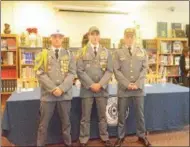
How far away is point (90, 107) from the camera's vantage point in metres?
2.82

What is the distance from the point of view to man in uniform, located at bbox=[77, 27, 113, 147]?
9.09ft

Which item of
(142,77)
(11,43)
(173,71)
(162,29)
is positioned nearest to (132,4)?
(162,29)

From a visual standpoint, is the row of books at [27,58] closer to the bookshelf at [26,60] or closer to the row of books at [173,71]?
the bookshelf at [26,60]

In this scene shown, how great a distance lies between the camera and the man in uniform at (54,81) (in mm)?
2625

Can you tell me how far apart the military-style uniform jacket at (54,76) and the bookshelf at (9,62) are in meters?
3.04

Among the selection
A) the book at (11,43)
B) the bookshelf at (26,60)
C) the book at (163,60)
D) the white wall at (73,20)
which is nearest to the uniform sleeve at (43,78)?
the bookshelf at (26,60)

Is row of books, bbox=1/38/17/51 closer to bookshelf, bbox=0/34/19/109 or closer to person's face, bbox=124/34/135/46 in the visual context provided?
bookshelf, bbox=0/34/19/109

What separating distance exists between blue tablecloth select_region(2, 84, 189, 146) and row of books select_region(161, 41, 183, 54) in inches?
115

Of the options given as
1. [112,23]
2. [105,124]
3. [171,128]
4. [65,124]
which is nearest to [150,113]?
[171,128]

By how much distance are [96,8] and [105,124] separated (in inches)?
145

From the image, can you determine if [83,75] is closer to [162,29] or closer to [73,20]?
[73,20]

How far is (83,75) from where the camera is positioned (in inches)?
109

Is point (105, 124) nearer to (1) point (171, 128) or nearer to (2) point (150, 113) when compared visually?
(2) point (150, 113)

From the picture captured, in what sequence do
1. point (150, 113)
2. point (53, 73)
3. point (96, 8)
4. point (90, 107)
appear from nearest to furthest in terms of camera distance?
point (53, 73)
point (90, 107)
point (150, 113)
point (96, 8)
